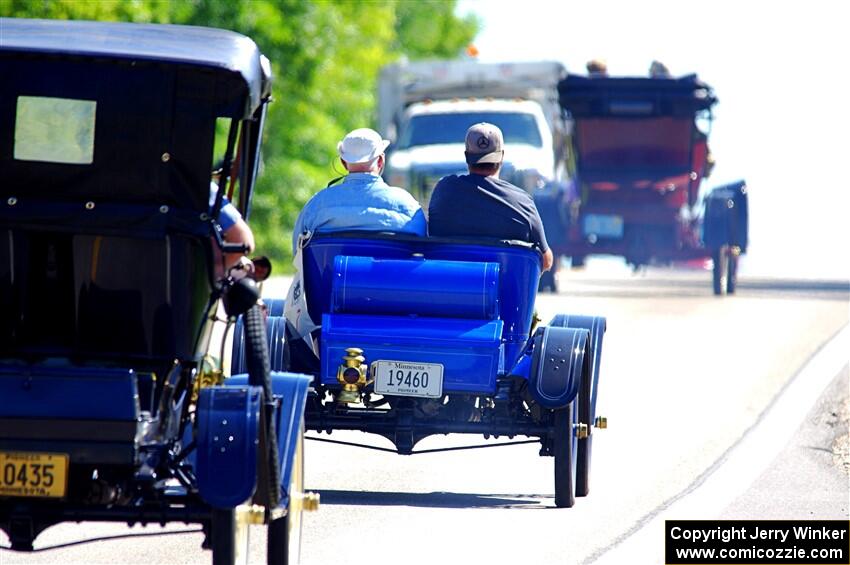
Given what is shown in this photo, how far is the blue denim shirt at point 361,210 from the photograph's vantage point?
1067 centimetres

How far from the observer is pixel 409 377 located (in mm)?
10195

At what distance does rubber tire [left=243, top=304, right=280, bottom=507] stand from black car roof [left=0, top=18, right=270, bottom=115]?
0.82 meters

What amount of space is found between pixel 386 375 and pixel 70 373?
3.48 m

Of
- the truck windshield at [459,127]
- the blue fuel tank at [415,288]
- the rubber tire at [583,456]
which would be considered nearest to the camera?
the blue fuel tank at [415,288]

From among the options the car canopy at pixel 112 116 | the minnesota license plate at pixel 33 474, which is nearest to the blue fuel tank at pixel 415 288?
the car canopy at pixel 112 116

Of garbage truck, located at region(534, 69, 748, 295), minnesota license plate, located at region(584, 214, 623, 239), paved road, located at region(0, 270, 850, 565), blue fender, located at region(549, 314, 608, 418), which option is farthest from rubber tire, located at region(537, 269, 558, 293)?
blue fender, located at region(549, 314, 608, 418)

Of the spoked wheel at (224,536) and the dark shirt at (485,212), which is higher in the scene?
the dark shirt at (485,212)

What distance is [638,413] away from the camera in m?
14.3

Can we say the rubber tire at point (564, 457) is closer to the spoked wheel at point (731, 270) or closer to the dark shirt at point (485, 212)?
the dark shirt at point (485, 212)

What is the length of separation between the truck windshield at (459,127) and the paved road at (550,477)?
9.01m

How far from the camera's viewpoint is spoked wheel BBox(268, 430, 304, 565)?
24.6 feet

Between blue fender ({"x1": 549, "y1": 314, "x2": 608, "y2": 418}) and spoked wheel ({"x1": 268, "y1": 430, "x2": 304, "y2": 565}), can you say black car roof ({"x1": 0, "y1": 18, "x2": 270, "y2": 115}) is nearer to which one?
spoked wheel ({"x1": 268, "y1": 430, "x2": 304, "y2": 565})

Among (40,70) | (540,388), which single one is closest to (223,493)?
(40,70)

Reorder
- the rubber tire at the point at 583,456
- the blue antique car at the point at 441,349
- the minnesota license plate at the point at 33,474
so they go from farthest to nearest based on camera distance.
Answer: the rubber tire at the point at 583,456 → the blue antique car at the point at 441,349 → the minnesota license plate at the point at 33,474
